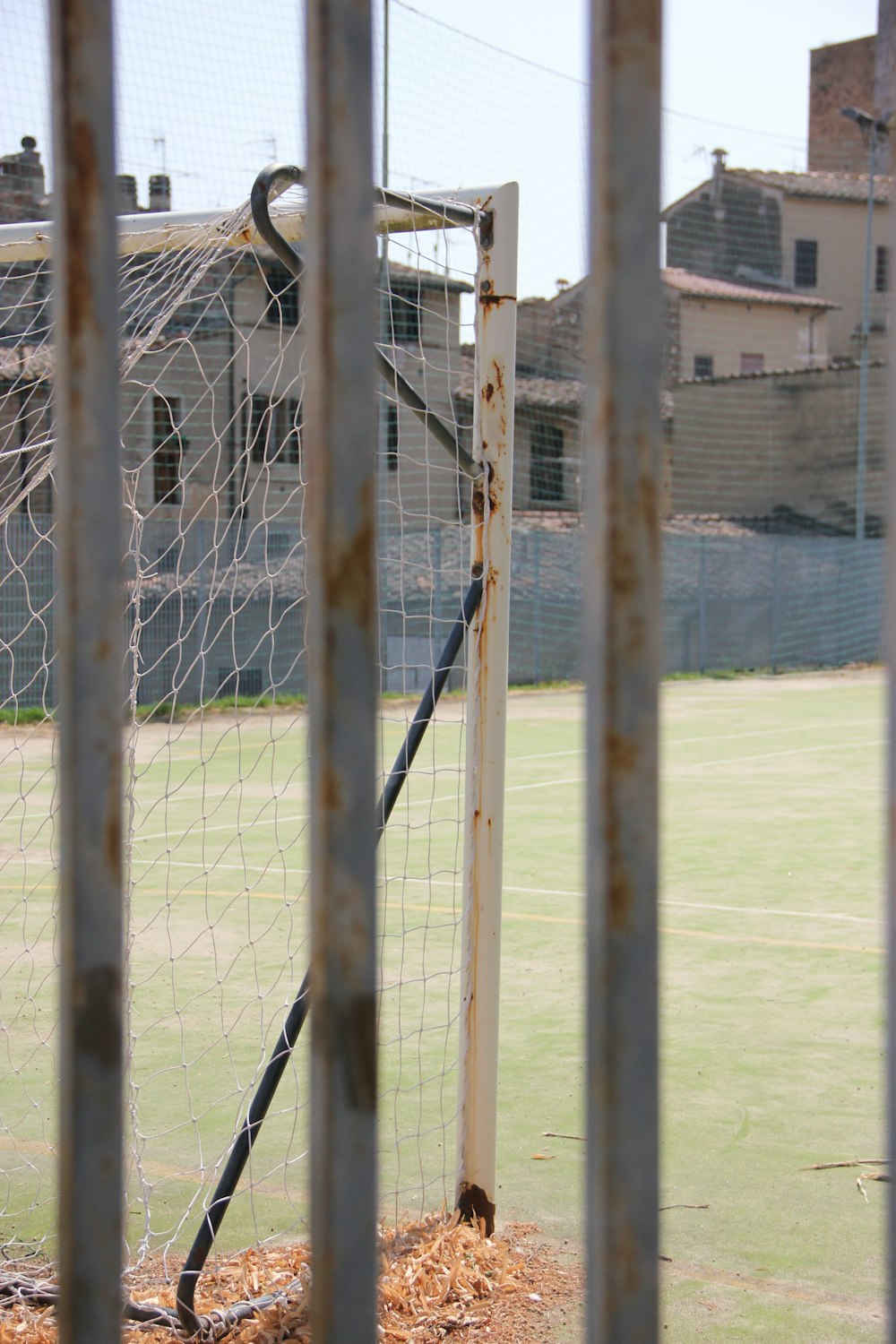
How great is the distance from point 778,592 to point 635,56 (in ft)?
87.3

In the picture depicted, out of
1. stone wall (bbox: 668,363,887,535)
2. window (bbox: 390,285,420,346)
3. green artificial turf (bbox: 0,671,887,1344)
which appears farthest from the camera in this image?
stone wall (bbox: 668,363,887,535)

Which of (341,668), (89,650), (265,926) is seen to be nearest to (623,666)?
(341,668)

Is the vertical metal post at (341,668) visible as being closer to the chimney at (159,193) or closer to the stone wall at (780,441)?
the chimney at (159,193)

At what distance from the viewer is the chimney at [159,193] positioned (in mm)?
26938

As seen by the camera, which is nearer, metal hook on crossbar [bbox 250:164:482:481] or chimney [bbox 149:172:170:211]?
metal hook on crossbar [bbox 250:164:482:481]

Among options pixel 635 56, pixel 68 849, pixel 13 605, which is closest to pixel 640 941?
pixel 68 849

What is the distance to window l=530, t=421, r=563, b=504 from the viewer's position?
98.1ft

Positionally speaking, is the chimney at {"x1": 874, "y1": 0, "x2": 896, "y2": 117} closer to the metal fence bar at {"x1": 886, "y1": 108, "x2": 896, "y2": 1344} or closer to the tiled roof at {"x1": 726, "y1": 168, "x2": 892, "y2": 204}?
the metal fence bar at {"x1": 886, "y1": 108, "x2": 896, "y2": 1344}

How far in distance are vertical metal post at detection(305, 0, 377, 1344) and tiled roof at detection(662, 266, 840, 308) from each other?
3904 centimetres

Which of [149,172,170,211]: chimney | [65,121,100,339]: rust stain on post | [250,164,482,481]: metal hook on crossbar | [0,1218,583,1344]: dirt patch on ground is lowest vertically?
[0,1218,583,1344]: dirt patch on ground

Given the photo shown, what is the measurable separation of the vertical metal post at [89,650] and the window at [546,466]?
2795 cm

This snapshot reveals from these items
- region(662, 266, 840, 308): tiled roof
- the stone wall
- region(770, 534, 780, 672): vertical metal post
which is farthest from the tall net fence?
region(662, 266, 840, 308): tiled roof

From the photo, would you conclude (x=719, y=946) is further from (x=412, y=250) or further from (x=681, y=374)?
(x=681, y=374)

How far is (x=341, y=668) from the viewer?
2.70ft
